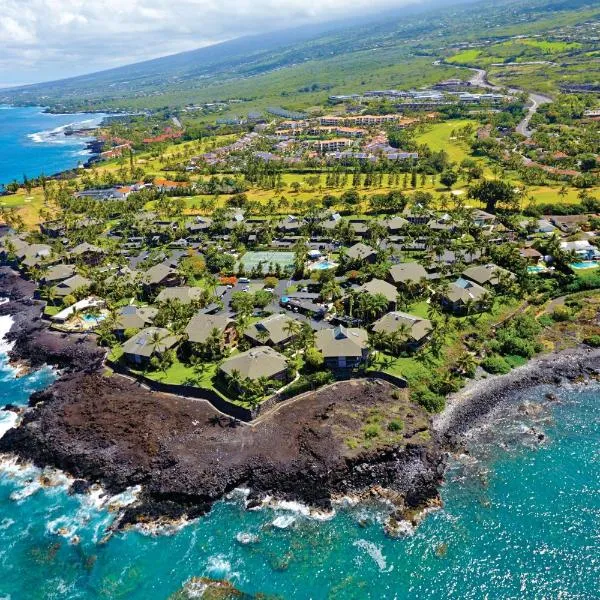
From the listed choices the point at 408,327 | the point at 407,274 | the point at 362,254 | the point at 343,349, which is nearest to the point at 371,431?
the point at 343,349

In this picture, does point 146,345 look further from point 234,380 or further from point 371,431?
point 371,431

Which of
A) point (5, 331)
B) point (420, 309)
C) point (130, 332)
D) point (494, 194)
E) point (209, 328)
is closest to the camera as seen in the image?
point (209, 328)

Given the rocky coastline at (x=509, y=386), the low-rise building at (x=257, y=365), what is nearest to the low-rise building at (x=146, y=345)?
the low-rise building at (x=257, y=365)

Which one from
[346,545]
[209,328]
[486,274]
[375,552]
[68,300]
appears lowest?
Result: [486,274]

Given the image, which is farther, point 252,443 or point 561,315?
point 561,315

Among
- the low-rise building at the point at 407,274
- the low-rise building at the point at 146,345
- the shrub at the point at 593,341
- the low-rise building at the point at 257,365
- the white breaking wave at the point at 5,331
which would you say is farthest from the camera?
the low-rise building at the point at 407,274

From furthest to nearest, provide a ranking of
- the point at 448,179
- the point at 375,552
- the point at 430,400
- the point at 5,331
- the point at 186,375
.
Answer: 1. the point at 448,179
2. the point at 5,331
3. the point at 186,375
4. the point at 430,400
5. the point at 375,552

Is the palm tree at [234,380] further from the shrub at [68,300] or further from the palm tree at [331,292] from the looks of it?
the shrub at [68,300]
